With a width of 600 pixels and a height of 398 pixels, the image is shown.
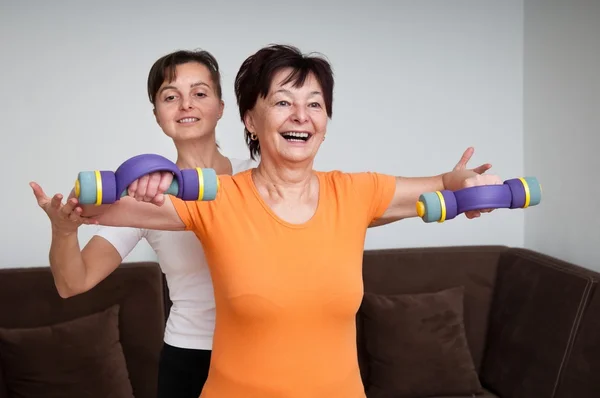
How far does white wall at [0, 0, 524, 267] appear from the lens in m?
3.40

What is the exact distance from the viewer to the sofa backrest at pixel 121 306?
123 inches

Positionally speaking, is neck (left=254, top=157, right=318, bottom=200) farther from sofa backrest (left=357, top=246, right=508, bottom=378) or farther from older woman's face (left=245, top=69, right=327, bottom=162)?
sofa backrest (left=357, top=246, right=508, bottom=378)

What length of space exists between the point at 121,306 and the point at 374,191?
1.65 metres

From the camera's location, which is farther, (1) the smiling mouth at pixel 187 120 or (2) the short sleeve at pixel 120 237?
(1) the smiling mouth at pixel 187 120

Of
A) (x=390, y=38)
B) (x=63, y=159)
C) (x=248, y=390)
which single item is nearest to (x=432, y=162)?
(x=390, y=38)

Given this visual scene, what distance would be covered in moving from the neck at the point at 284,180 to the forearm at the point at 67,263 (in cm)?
43

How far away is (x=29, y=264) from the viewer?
3.47m

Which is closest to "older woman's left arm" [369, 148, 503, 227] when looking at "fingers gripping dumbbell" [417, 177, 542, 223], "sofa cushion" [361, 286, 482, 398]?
"fingers gripping dumbbell" [417, 177, 542, 223]

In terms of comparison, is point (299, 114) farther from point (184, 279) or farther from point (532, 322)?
point (532, 322)

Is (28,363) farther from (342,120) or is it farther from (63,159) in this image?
(342,120)

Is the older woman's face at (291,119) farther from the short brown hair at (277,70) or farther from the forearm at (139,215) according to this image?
the forearm at (139,215)

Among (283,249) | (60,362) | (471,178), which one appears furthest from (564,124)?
(60,362)

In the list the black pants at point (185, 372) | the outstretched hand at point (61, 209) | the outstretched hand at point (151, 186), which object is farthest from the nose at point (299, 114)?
the black pants at point (185, 372)

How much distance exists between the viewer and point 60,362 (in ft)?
9.78
